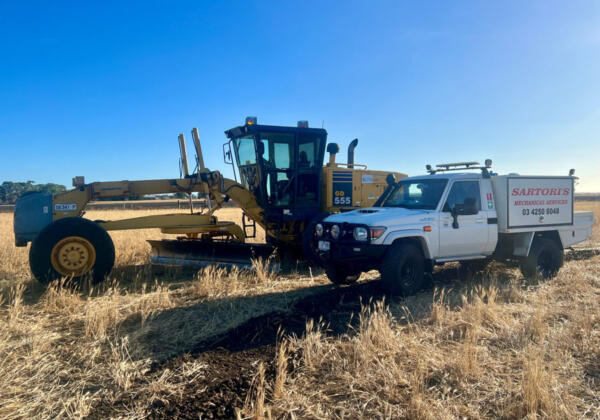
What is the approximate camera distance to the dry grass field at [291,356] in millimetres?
3152

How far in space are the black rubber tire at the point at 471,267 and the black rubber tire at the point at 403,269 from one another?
2.06 m

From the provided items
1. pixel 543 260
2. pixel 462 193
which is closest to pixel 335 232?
pixel 462 193

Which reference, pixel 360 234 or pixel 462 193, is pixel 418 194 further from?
pixel 360 234

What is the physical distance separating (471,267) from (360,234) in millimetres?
3755

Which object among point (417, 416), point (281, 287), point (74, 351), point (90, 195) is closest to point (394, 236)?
point (281, 287)

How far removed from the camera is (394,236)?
6.14 m

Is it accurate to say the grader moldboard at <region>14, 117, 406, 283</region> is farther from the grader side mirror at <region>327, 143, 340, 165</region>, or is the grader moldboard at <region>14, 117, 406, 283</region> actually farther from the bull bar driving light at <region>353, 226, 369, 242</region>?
the bull bar driving light at <region>353, 226, 369, 242</region>

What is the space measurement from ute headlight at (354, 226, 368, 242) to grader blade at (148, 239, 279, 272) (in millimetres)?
2095

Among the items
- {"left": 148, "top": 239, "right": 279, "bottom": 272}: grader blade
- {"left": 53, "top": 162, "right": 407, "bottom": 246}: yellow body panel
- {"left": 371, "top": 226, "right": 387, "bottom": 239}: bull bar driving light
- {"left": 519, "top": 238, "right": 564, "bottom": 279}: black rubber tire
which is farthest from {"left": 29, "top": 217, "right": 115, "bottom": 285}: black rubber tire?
{"left": 519, "top": 238, "right": 564, "bottom": 279}: black rubber tire

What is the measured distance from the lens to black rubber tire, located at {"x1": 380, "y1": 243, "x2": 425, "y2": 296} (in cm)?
605

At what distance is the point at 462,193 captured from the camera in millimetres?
7074

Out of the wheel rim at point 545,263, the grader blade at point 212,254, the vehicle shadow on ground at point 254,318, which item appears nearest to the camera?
the vehicle shadow on ground at point 254,318

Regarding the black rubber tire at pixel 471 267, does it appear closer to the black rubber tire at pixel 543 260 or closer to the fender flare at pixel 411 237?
the black rubber tire at pixel 543 260

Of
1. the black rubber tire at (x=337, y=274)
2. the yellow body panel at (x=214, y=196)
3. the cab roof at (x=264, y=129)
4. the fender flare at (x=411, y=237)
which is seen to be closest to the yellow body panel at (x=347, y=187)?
the yellow body panel at (x=214, y=196)
